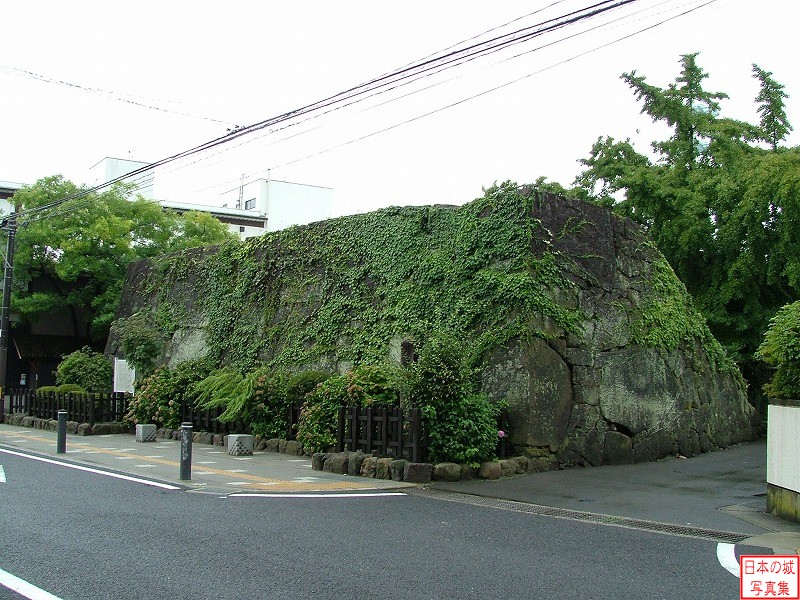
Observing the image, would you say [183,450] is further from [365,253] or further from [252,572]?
[365,253]

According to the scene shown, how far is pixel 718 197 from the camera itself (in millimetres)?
22062

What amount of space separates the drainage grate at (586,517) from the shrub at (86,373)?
1623 centimetres

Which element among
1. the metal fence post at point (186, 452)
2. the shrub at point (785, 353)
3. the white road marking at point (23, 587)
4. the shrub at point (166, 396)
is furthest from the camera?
the shrub at point (166, 396)

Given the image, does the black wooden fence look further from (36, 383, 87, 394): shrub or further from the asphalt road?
the asphalt road

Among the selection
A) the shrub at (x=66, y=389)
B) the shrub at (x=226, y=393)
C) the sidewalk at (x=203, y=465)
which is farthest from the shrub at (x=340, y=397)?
the shrub at (x=66, y=389)

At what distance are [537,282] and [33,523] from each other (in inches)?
377

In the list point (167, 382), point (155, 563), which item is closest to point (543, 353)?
point (155, 563)

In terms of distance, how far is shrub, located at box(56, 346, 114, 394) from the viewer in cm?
2422

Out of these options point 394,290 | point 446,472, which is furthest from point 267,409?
point 446,472

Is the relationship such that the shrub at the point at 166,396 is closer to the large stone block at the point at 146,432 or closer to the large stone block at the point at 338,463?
the large stone block at the point at 146,432

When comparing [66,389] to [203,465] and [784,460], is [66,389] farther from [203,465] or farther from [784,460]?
[784,460]

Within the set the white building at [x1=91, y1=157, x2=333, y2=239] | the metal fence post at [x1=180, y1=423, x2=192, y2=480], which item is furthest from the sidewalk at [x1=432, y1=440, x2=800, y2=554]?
the white building at [x1=91, y1=157, x2=333, y2=239]

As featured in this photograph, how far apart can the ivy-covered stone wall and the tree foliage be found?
14.6ft

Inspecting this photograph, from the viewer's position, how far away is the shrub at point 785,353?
31.2 ft
